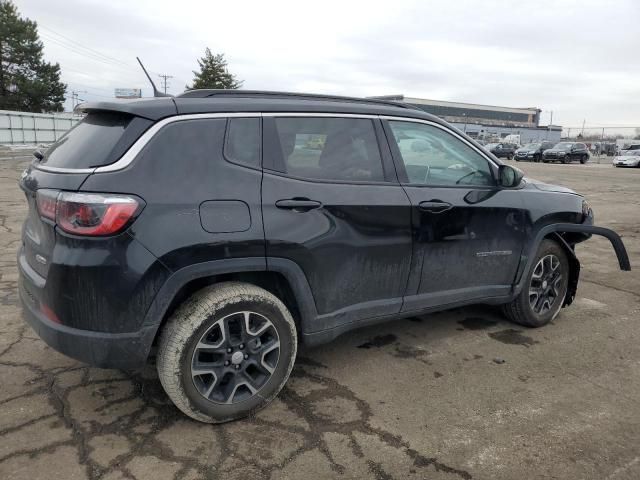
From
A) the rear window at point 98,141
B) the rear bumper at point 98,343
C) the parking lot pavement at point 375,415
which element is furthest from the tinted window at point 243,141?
the parking lot pavement at point 375,415

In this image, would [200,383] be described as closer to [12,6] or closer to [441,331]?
[441,331]

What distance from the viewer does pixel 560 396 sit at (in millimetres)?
3166

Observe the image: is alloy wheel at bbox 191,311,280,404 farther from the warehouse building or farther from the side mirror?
the warehouse building

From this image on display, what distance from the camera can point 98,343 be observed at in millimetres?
2457

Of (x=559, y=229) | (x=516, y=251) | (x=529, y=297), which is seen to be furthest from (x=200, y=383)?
→ (x=559, y=229)

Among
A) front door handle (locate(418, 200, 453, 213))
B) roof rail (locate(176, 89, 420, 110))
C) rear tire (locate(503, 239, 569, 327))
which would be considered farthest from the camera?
rear tire (locate(503, 239, 569, 327))

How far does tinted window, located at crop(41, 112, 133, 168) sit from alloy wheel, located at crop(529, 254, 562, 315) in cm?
328

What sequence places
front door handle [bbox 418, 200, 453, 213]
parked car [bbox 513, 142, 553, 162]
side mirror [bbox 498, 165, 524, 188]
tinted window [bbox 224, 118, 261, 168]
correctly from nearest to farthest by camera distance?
1. tinted window [bbox 224, 118, 261, 168]
2. front door handle [bbox 418, 200, 453, 213]
3. side mirror [bbox 498, 165, 524, 188]
4. parked car [bbox 513, 142, 553, 162]

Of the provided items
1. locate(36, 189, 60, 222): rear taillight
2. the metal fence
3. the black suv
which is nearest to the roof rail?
the black suv

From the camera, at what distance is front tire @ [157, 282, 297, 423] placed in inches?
102

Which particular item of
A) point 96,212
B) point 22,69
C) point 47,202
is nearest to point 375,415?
point 96,212

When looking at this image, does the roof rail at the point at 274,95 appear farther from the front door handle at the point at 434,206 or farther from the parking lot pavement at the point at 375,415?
the parking lot pavement at the point at 375,415

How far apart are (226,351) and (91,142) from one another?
131cm

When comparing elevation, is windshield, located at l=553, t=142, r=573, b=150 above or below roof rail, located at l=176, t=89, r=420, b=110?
above
